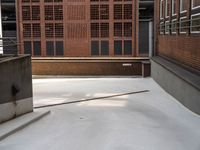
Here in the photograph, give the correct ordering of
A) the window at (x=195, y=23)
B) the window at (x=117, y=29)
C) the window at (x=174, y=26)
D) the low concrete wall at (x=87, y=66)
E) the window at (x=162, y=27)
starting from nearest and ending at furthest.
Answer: the window at (x=195, y=23) < the window at (x=174, y=26) < the window at (x=162, y=27) < the low concrete wall at (x=87, y=66) < the window at (x=117, y=29)

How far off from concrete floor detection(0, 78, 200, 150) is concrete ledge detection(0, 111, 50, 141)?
6.1 inches

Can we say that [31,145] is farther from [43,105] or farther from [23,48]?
[23,48]

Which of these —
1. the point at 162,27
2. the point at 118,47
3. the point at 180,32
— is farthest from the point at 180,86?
the point at 118,47

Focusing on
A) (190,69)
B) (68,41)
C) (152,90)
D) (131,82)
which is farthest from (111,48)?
(190,69)

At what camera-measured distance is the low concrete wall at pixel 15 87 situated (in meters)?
9.15

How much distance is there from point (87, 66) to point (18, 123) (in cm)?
1292

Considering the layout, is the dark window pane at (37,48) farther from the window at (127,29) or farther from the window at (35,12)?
the window at (127,29)

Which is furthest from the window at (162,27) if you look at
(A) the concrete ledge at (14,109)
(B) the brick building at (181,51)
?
(A) the concrete ledge at (14,109)

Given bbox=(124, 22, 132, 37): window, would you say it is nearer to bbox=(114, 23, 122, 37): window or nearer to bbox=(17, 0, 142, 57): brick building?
bbox=(17, 0, 142, 57): brick building

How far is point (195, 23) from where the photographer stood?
38.6 ft

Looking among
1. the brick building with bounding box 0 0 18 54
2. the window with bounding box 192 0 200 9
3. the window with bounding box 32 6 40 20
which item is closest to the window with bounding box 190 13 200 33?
the window with bounding box 192 0 200 9

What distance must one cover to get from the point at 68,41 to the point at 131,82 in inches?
281

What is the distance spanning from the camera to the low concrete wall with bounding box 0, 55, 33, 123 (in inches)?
360

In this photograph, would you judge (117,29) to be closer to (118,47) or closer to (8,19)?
(118,47)
